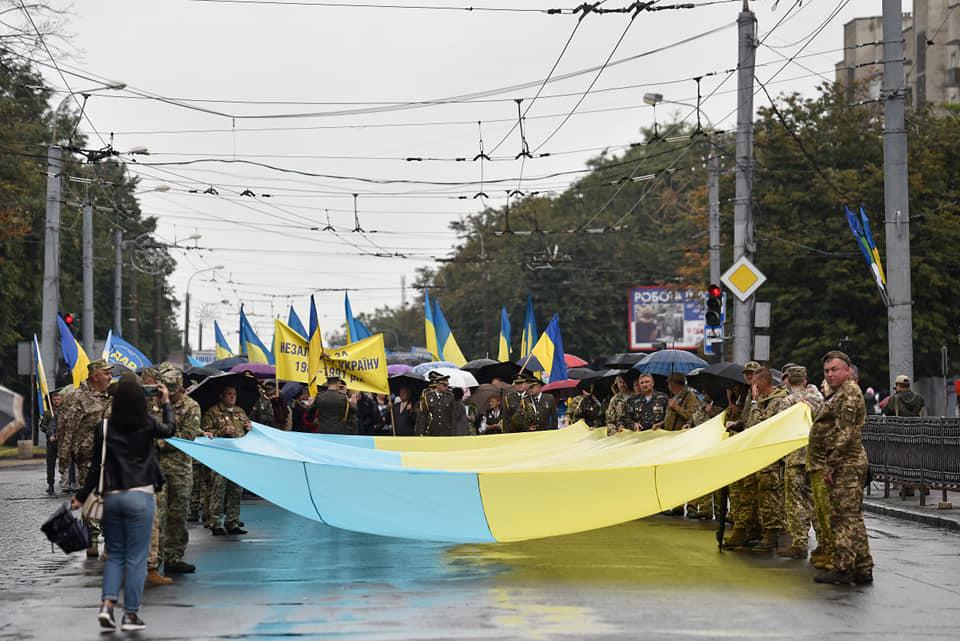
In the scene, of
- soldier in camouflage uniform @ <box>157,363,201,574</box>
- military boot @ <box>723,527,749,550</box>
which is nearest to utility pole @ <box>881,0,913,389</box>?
military boot @ <box>723,527,749,550</box>

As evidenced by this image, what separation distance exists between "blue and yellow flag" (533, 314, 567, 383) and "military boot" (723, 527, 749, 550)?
15.1 metres

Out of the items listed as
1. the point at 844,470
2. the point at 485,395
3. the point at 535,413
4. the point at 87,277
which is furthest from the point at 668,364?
the point at 87,277

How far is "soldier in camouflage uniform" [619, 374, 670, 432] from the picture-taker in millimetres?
19500

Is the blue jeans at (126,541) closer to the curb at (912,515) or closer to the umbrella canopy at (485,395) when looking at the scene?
the curb at (912,515)

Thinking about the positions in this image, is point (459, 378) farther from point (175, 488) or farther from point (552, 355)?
point (175, 488)

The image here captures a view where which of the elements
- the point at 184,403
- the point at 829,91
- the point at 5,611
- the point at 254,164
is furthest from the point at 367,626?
the point at 829,91

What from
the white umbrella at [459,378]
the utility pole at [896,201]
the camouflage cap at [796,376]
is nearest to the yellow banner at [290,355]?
the white umbrella at [459,378]

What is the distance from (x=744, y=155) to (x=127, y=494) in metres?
19.2

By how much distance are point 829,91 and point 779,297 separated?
22.0 feet

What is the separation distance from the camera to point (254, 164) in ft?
114

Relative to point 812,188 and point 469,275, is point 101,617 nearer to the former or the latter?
point 812,188

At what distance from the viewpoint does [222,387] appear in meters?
16.2

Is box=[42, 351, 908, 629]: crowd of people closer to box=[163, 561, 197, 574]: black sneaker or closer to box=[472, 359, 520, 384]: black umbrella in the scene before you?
box=[163, 561, 197, 574]: black sneaker

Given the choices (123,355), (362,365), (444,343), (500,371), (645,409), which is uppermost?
(444,343)
